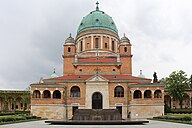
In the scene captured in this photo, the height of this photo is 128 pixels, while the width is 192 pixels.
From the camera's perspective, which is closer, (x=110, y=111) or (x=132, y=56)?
(x=110, y=111)

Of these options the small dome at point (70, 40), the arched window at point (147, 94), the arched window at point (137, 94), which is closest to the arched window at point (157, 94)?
the arched window at point (147, 94)

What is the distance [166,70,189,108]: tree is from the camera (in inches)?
2557

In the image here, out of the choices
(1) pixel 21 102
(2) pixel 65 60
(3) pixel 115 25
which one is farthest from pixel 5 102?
(3) pixel 115 25

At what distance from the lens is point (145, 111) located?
4600 cm

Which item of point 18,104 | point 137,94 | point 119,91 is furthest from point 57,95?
point 18,104

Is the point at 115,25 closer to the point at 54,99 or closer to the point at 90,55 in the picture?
the point at 90,55

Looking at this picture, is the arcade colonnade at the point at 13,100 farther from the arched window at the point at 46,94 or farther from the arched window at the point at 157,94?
the arched window at the point at 157,94

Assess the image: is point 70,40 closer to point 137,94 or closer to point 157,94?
point 137,94

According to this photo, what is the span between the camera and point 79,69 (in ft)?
175

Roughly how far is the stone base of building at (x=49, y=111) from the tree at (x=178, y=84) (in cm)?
3193

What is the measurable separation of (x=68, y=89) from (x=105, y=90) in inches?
279

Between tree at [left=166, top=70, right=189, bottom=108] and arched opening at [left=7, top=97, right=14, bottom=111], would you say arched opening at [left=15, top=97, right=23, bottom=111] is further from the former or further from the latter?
tree at [left=166, top=70, right=189, bottom=108]

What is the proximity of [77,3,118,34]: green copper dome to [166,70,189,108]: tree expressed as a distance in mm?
19294

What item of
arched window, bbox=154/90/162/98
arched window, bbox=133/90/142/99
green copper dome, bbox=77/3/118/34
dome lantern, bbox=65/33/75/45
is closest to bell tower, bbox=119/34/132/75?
green copper dome, bbox=77/3/118/34
